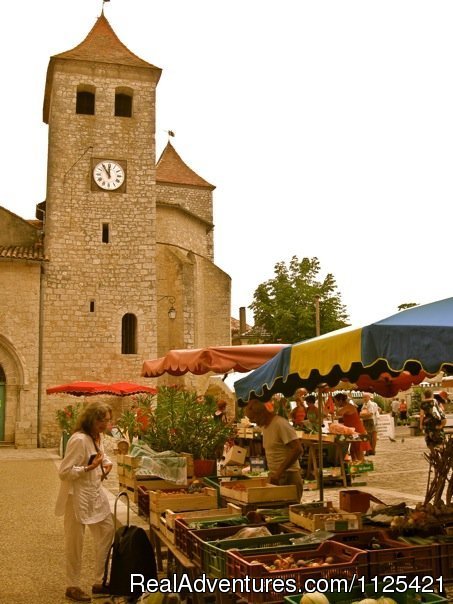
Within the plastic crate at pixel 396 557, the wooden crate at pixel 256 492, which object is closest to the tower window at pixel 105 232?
the wooden crate at pixel 256 492

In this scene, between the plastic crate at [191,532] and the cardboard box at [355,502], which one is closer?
the plastic crate at [191,532]

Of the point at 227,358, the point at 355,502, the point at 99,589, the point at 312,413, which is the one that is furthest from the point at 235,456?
the point at 312,413

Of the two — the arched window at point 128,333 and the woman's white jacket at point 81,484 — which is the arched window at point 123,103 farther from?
the woman's white jacket at point 81,484

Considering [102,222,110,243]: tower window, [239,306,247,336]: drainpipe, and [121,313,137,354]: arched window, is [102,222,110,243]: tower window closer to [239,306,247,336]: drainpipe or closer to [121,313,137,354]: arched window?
[121,313,137,354]: arched window

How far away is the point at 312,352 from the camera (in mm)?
5465

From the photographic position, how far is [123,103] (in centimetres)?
2584

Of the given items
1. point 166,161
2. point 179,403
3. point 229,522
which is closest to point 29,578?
point 229,522

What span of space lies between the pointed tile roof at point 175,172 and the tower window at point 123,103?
8.31 m

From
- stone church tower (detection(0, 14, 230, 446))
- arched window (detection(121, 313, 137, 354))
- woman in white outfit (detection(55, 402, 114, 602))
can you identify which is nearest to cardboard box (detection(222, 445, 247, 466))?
woman in white outfit (detection(55, 402, 114, 602))

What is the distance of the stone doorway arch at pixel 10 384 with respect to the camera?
22.1m

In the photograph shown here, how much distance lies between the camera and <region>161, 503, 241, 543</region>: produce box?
5.33 m

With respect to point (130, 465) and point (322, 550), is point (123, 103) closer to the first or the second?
point (130, 465)

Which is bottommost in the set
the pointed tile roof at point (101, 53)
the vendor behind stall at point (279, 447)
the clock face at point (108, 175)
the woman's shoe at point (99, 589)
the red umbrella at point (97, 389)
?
the woman's shoe at point (99, 589)

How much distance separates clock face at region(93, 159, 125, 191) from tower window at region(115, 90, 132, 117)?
2.66 meters
